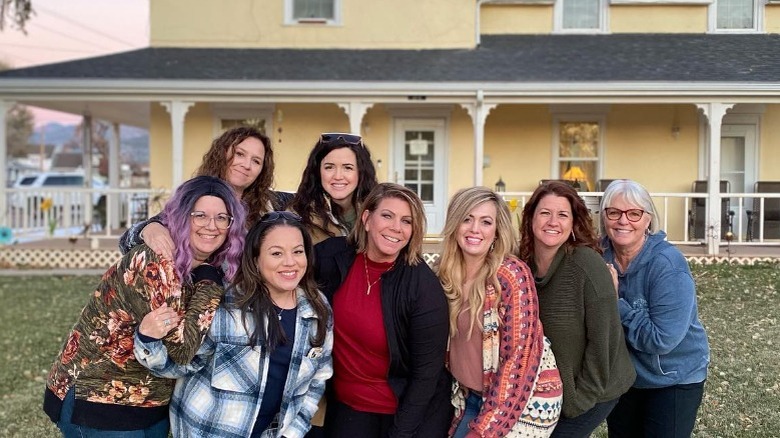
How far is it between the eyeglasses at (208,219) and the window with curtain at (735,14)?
14658mm

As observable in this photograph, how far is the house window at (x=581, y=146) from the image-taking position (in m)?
13.6

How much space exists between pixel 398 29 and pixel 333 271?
11.7m

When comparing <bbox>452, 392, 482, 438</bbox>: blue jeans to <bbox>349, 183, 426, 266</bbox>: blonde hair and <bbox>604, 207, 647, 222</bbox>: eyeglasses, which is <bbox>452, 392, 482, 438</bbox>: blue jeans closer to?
<bbox>349, 183, 426, 266</bbox>: blonde hair

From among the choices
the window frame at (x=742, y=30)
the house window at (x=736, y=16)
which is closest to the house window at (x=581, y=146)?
the window frame at (x=742, y=30)

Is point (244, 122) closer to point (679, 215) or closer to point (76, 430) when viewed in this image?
point (679, 215)

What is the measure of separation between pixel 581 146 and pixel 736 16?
4636 millimetres

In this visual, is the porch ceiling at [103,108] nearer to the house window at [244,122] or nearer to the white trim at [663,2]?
the house window at [244,122]

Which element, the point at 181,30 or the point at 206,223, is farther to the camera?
the point at 181,30

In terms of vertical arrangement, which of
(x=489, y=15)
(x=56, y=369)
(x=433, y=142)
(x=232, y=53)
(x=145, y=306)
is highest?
(x=489, y=15)

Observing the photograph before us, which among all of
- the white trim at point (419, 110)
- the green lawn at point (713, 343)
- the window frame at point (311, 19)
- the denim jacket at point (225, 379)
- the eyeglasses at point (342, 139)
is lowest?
the green lawn at point (713, 343)

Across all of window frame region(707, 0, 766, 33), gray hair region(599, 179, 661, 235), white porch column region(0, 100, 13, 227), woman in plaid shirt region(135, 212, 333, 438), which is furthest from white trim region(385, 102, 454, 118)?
woman in plaid shirt region(135, 212, 333, 438)

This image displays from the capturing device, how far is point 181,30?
46.7ft

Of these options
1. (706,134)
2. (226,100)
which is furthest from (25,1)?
(706,134)

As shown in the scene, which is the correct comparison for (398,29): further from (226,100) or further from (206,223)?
(206,223)
